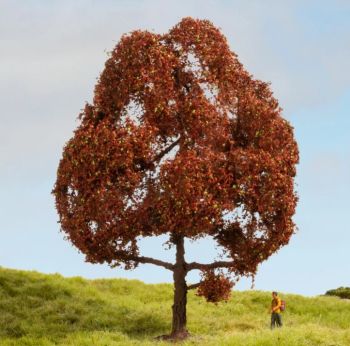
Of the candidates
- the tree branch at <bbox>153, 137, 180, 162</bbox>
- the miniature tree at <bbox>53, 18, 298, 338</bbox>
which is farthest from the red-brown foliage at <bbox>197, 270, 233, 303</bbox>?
the tree branch at <bbox>153, 137, 180, 162</bbox>

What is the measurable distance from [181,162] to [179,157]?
0.22 meters

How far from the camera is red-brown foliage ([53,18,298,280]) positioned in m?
24.4

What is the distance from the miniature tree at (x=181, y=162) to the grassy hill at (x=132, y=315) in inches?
105

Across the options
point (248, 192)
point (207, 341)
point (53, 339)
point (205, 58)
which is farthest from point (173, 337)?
point (205, 58)

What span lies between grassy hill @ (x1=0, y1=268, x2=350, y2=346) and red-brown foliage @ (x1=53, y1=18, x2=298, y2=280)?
10.2 ft

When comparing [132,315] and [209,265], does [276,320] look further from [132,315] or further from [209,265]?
[132,315]

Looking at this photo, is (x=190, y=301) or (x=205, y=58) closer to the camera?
(x=205, y=58)

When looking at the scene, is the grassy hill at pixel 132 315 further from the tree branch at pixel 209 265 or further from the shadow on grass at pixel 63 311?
the tree branch at pixel 209 265

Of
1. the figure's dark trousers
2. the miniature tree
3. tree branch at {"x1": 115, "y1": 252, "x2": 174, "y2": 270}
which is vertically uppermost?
the miniature tree

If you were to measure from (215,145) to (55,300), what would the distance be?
12021 mm

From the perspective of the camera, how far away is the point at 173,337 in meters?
26.6

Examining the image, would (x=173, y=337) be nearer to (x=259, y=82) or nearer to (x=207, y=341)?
(x=207, y=341)

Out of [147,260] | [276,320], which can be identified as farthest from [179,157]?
[276,320]

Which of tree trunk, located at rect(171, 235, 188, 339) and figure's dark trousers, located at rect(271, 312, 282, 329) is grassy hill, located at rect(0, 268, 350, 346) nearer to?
figure's dark trousers, located at rect(271, 312, 282, 329)
